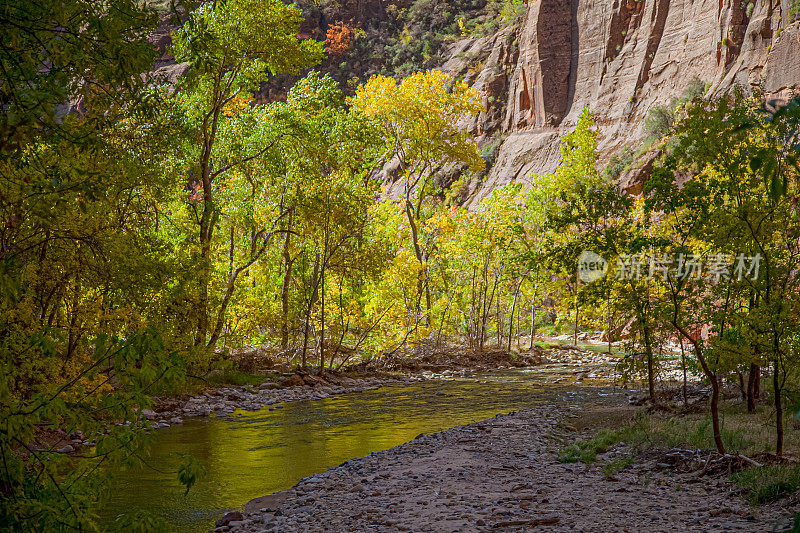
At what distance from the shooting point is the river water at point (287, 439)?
26.9ft

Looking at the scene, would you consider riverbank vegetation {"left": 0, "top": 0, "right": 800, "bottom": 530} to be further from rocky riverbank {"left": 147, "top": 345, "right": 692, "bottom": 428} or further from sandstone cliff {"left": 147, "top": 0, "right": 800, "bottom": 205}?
sandstone cliff {"left": 147, "top": 0, "right": 800, "bottom": 205}

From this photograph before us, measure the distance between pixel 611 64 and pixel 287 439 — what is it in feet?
157

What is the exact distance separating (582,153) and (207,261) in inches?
1083

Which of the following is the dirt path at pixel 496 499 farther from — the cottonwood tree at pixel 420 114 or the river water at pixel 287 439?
the cottonwood tree at pixel 420 114

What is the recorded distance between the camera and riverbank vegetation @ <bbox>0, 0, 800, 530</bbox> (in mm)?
4105

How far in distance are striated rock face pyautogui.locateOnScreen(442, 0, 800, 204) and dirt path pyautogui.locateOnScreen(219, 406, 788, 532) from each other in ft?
115

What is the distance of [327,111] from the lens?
68.3 ft

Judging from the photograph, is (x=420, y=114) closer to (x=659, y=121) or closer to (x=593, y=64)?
(x=659, y=121)

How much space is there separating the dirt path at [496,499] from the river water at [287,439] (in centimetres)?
82

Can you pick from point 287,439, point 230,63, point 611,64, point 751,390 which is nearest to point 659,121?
point 611,64

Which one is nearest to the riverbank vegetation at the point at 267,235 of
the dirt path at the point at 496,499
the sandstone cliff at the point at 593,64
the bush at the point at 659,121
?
the dirt path at the point at 496,499

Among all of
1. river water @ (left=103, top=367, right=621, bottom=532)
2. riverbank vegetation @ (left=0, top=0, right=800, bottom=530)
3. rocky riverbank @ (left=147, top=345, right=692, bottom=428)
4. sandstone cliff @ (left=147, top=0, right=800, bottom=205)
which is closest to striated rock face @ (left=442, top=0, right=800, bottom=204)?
sandstone cliff @ (left=147, top=0, right=800, bottom=205)

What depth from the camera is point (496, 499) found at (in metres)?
7.21

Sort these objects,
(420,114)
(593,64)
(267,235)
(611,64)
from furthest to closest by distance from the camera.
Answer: (593,64) < (611,64) < (420,114) < (267,235)
